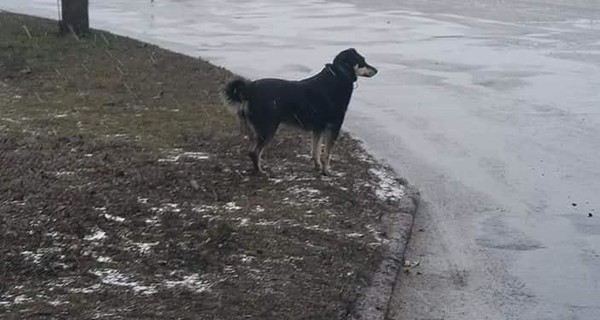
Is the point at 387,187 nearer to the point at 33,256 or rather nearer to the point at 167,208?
the point at 167,208

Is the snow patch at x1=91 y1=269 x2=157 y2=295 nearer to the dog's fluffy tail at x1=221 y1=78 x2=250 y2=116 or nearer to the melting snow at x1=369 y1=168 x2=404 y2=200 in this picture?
the dog's fluffy tail at x1=221 y1=78 x2=250 y2=116

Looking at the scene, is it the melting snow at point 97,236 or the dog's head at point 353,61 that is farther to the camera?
the dog's head at point 353,61

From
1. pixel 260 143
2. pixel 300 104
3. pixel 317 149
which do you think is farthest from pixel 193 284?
pixel 317 149

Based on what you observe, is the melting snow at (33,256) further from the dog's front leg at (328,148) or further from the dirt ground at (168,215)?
the dog's front leg at (328,148)

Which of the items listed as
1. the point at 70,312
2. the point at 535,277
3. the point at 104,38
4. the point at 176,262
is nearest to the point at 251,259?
the point at 176,262

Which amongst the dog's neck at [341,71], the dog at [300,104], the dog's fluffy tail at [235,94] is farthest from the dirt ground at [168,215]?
the dog's neck at [341,71]

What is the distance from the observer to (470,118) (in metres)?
12.1

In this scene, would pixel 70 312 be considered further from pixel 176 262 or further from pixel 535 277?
pixel 535 277

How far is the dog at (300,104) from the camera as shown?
8.56m

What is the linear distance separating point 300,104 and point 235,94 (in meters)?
0.60

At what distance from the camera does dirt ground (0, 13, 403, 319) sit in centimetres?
591

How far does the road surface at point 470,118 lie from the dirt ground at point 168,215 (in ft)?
1.98

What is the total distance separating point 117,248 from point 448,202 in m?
3.23

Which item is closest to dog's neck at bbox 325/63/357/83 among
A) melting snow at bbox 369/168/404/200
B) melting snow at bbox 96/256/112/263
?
melting snow at bbox 369/168/404/200
